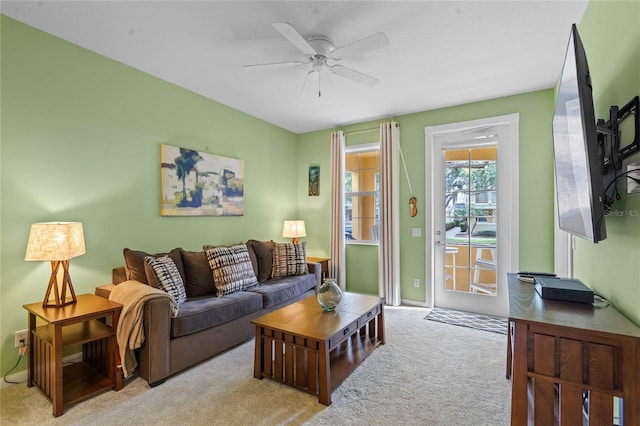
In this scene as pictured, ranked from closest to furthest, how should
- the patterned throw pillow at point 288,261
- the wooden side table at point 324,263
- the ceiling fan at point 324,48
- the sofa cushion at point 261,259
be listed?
the ceiling fan at point 324,48, the sofa cushion at point 261,259, the patterned throw pillow at point 288,261, the wooden side table at point 324,263

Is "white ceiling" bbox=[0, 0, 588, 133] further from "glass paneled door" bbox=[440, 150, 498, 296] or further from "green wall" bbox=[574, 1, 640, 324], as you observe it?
"glass paneled door" bbox=[440, 150, 498, 296]

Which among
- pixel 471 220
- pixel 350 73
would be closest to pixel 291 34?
pixel 350 73

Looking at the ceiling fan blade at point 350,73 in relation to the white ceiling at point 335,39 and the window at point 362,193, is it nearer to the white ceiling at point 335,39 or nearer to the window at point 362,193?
the white ceiling at point 335,39

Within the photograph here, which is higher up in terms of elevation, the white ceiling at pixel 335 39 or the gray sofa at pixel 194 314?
the white ceiling at pixel 335 39

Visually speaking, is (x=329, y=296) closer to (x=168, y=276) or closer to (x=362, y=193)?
(x=168, y=276)

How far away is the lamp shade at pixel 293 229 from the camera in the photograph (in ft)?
14.6

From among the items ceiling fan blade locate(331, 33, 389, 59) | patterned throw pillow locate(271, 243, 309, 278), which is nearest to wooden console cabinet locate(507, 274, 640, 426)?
ceiling fan blade locate(331, 33, 389, 59)

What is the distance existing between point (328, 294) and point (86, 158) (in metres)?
2.30

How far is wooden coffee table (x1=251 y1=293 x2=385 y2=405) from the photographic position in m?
1.99

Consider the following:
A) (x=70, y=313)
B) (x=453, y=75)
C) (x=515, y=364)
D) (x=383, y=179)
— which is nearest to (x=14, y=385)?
(x=70, y=313)

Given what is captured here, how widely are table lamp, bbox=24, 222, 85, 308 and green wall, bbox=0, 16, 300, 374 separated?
0.27 meters

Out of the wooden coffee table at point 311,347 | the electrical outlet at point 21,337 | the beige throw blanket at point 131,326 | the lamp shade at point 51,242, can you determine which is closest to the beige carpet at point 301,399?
the wooden coffee table at point 311,347

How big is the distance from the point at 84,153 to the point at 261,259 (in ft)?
6.56

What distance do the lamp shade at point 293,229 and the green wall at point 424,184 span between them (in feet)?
1.33
